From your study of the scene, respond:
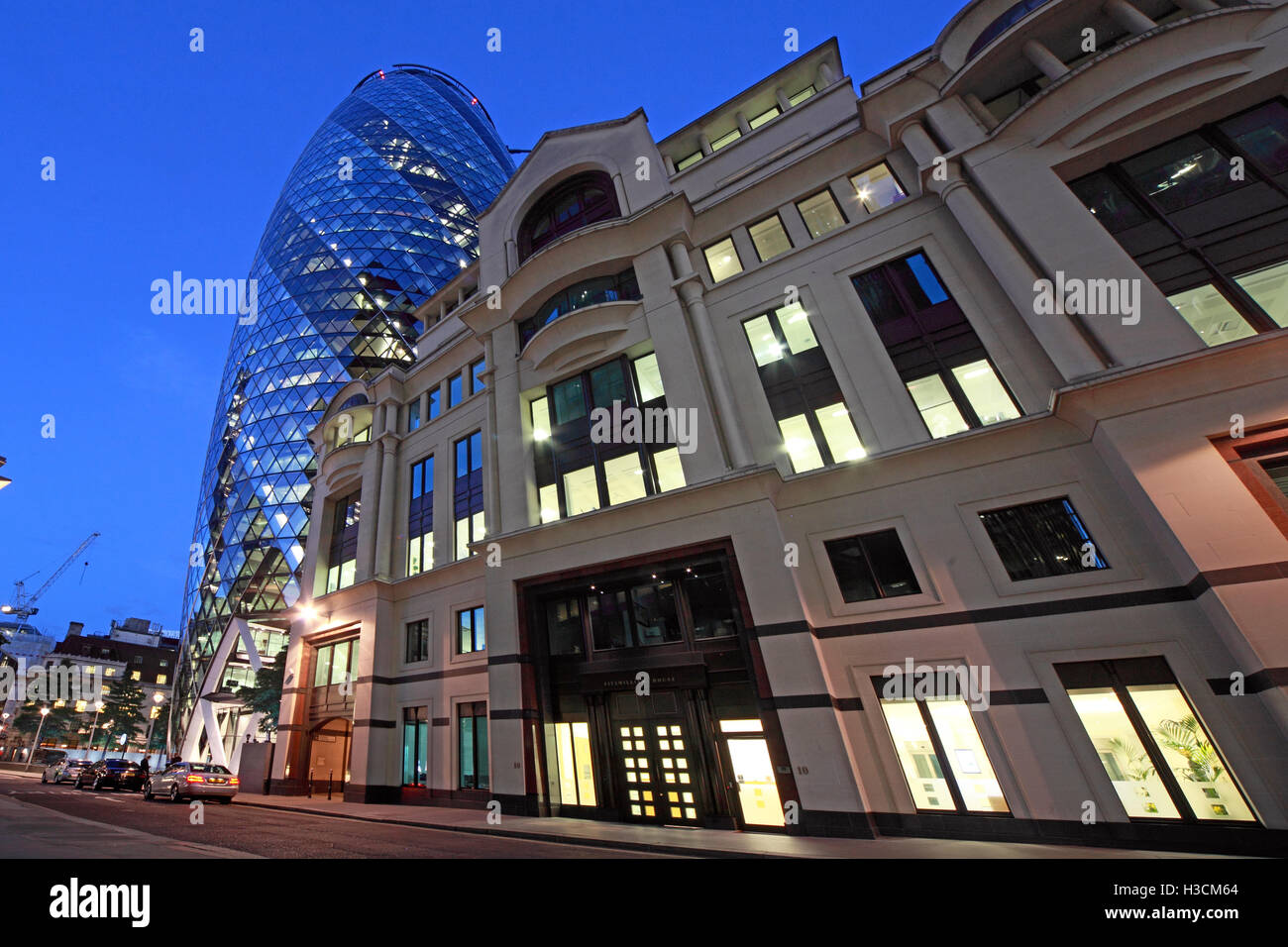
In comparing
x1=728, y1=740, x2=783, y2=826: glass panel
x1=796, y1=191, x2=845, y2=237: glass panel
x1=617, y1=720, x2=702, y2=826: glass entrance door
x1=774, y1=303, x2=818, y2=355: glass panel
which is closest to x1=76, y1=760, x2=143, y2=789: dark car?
x1=617, y1=720, x2=702, y2=826: glass entrance door

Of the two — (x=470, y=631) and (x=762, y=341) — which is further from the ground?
(x=762, y=341)

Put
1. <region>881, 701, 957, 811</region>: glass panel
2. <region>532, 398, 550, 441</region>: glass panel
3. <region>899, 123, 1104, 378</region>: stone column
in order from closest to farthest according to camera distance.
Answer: <region>881, 701, 957, 811</region>: glass panel, <region>899, 123, 1104, 378</region>: stone column, <region>532, 398, 550, 441</region>: glass panel

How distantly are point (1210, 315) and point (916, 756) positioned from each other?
12668 mm

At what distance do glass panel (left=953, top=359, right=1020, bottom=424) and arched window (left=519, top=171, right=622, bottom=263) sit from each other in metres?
16.3

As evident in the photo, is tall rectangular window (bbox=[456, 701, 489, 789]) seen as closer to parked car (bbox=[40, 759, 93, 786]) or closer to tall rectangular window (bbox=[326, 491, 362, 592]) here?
tall rectangular window (bbox=[326, 491, 362, 592])

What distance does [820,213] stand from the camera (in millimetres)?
19328

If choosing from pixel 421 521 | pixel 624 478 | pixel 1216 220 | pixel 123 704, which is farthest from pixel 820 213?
pixel 123 704

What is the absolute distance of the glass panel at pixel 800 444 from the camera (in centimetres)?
1653

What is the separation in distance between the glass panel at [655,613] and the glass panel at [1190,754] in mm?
11147

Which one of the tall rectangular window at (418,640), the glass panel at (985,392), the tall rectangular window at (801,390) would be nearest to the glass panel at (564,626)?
the tall rectangular window at (418,640)

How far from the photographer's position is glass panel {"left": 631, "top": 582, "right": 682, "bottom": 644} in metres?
17.0

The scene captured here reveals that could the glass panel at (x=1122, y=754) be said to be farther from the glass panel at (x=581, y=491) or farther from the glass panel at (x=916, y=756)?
the glass panel at (x=581, y=491)

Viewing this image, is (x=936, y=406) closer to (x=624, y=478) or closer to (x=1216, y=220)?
(x=1216, y=220)

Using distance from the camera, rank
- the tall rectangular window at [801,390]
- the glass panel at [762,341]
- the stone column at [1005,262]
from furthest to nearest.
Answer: the glass panel at [762,341], the tall rectangular window at [801,390], the stone column at [1005,262]
